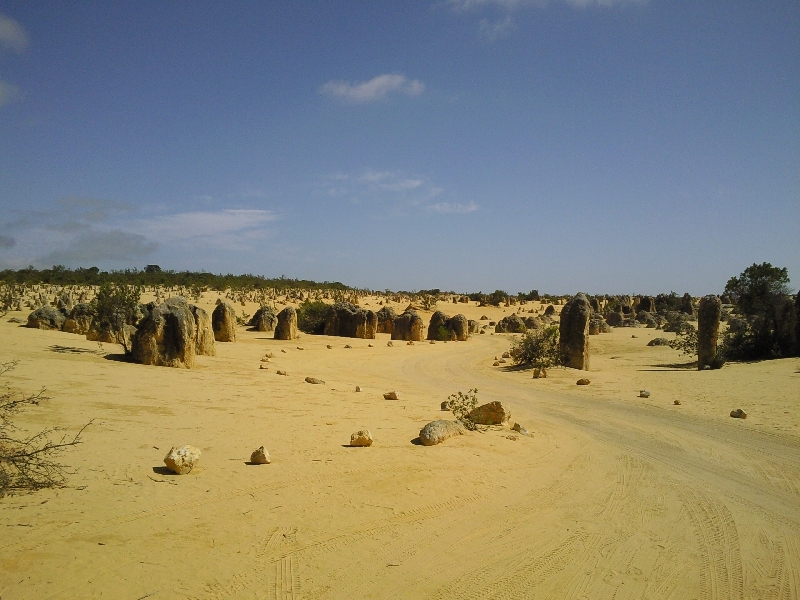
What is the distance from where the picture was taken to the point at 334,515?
5473 mm

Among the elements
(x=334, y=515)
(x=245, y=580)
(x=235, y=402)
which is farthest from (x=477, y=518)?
(x=235, y=402)

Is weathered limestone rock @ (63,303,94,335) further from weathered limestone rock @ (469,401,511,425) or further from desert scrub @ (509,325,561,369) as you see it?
desert scrub @ (509,325,561,369)

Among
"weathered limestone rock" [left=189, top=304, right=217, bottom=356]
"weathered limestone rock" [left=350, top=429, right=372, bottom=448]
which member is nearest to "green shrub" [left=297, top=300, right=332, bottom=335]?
"weathered limestone rock" [left=189, top=304, right=217, bottom=356]

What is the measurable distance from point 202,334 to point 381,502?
1214 cm

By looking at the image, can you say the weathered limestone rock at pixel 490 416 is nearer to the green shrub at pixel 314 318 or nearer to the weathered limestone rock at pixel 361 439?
the weathered limestone rock at pixel 361 439

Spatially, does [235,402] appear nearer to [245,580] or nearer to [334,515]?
[334,515]

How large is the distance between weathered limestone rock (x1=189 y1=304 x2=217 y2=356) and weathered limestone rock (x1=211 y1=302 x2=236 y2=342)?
577 centimetres

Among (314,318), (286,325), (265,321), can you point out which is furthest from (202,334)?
(314,318)

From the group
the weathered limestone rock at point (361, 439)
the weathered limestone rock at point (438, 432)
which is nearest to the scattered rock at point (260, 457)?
the weathered limestone rock at point (361, 439)

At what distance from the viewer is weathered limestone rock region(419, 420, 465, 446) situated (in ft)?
27.0

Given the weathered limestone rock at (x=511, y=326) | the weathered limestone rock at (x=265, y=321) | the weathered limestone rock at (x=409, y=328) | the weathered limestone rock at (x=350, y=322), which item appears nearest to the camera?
the weathered limestone rock at (x=265, y=321)

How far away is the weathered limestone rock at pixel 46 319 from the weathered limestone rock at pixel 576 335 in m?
19.3

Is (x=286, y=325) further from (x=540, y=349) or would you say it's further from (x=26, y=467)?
(x=26, y=467)

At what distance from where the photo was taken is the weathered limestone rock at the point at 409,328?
103ft
